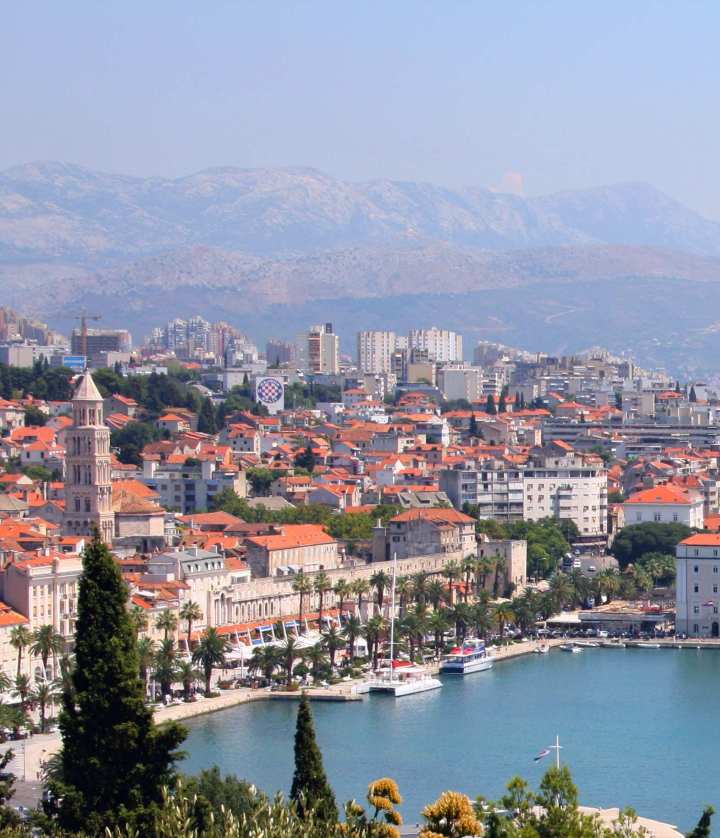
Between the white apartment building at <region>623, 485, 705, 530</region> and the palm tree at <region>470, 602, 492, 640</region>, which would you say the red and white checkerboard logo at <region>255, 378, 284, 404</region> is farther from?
the palm tree at <region>470, 602, 492, 640</region>

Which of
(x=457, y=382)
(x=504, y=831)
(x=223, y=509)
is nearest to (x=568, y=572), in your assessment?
(x=223, y=509)

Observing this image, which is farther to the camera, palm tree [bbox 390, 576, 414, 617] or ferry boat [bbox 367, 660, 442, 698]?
palm tree [bbox 390, 576, 414, 617]

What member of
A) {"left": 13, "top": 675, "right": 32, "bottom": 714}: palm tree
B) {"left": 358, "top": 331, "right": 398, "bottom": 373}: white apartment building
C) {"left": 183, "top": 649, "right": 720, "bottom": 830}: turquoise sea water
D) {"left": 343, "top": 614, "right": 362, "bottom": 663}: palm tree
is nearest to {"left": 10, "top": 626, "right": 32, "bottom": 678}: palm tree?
{"left": 13, "top": 675, "right": 32, "bottom": 714}: palm tree

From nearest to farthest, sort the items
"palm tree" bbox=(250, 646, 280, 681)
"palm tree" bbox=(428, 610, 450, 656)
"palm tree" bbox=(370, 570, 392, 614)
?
"palm tree" bbox=(250, 646, 280, 681), "palm tree" bbox=(428, 610, 450, 656), "palm tree" bbox=(370, 570, 392, 614)

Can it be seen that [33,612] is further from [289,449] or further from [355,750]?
[289,449]

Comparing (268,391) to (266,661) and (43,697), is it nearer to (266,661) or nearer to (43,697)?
(266,661)

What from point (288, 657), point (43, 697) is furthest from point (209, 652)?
point (43, 697)

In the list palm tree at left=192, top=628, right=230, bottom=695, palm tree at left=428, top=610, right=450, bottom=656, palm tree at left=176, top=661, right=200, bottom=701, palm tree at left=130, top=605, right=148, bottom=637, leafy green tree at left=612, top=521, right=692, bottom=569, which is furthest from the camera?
leafy green tree at left=612, top=521, right=692, bottom=569
